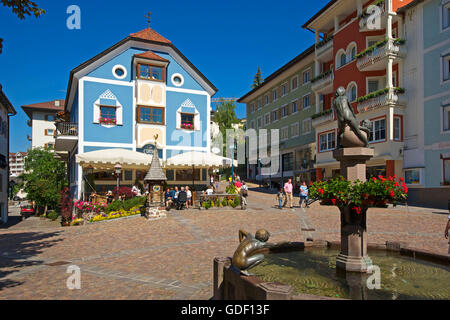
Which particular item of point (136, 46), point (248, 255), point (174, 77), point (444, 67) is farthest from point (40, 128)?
point (248, 255)

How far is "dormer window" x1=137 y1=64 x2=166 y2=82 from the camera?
2563 centimetres

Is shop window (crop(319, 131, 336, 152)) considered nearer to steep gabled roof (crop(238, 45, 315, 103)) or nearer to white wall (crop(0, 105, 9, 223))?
steep gabled roof (crop(238, 45, 315, 103))

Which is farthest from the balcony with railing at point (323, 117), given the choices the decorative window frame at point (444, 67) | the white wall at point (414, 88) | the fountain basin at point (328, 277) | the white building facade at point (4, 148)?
the white building facade at point (4, 148)

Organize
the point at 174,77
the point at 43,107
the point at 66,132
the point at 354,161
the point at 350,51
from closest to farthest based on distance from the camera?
the point at 354,161, the point at 66,132, the point at 174,77, the point at 350,51, the point at 43,107

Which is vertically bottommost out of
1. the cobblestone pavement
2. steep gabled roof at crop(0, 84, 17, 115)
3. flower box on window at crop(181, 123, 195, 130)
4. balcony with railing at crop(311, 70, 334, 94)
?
the cobblestone pavement

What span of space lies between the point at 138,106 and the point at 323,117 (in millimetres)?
17379

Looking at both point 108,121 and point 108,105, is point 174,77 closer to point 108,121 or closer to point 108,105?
point 108,105

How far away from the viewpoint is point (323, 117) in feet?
103

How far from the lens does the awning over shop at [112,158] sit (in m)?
19.0

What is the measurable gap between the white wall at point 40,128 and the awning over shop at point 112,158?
158ft

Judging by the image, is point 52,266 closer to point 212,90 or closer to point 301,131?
point 212,90

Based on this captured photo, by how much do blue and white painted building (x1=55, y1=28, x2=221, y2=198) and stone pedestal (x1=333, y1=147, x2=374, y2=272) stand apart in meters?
17.4

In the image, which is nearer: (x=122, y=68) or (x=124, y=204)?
(x=124, y=204)

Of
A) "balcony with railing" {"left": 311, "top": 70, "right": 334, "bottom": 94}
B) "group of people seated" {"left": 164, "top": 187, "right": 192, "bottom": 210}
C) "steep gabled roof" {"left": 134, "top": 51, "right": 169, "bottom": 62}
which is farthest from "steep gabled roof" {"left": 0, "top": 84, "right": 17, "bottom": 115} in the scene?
"balcony with railing" {"left": 311, "top": 70, "right": 334, "bottom": 94}
